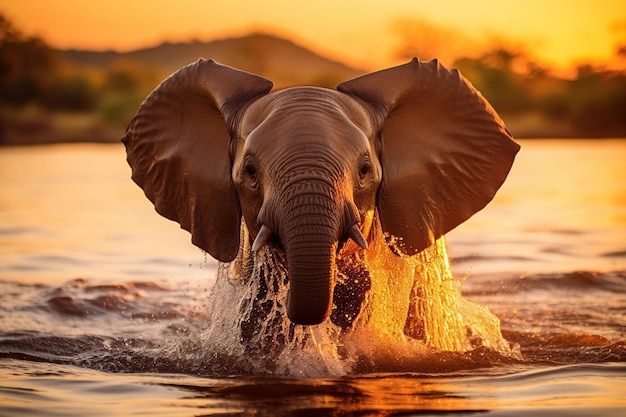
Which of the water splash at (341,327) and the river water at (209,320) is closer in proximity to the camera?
the river water at (209,320)

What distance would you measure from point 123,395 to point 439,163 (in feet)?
7.09

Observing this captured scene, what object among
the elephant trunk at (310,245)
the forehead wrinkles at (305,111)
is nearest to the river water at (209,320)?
the elephant trunk at (310,245)

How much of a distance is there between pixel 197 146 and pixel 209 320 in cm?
176

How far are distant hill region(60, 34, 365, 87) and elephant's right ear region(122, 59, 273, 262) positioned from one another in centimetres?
4613

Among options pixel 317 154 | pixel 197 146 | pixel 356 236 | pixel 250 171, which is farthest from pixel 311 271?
pixel 197 146

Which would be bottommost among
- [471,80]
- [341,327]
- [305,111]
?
[341,327]

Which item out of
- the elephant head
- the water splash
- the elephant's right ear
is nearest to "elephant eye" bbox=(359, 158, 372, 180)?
the elephant head

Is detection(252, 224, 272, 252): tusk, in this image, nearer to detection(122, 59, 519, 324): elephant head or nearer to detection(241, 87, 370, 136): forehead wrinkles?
detection(122, 59, 519, 324): elephant head

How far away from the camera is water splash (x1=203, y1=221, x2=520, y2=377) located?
7.38 meters

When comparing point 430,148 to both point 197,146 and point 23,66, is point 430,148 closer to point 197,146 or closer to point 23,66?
point 197,146

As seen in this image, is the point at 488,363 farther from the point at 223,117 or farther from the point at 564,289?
the point at 564,289

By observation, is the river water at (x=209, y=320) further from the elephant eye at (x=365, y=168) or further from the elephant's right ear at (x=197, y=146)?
the elephant eye at (x=365, y=168)

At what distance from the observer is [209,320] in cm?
890

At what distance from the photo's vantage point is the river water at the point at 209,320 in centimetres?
671
